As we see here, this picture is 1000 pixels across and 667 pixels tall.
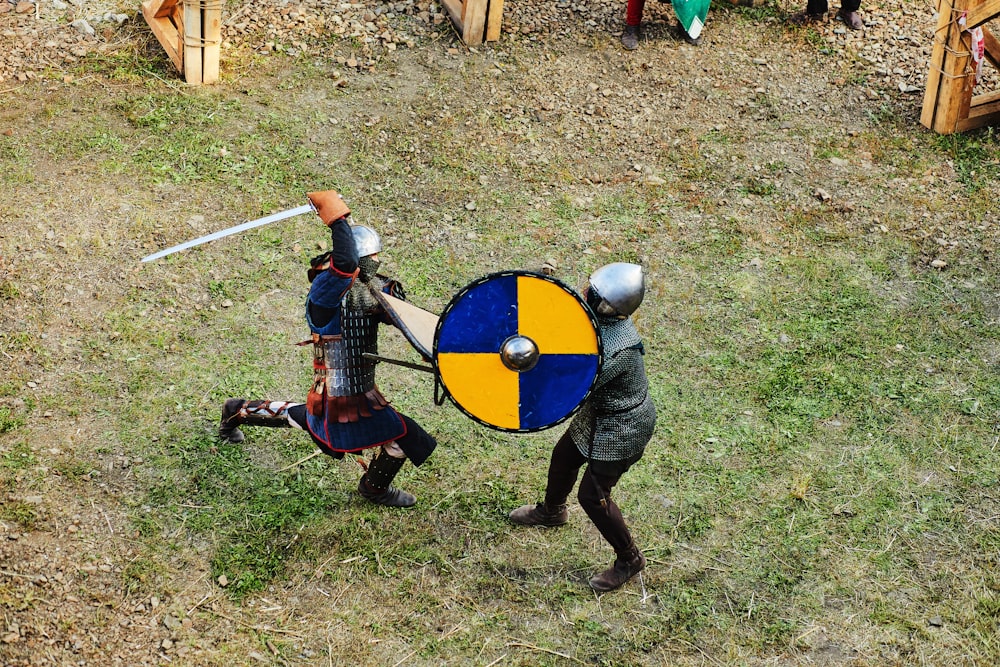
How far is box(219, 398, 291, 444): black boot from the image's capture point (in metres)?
4.46

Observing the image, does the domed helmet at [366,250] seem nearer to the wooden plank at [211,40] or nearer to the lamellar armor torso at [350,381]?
the lamellar armor torso at [350,381]

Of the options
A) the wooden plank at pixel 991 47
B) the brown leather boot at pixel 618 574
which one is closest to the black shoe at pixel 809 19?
the wooden plank at pixel 991 47

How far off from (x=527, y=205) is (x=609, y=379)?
2995mm

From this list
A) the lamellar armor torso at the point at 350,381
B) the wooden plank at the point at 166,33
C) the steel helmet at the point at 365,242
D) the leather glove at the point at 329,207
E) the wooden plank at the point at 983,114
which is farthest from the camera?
the wooden plank at the point at 983,114

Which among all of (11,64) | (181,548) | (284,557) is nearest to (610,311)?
(284,557)

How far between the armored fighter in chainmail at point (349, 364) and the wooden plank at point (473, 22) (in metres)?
3.95

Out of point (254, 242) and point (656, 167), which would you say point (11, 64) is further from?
point (656, 167)

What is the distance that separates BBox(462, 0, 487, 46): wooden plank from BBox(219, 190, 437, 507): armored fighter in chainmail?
13.0 ft

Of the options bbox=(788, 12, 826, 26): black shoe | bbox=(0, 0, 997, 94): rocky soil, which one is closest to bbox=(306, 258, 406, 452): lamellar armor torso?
bbox=(0, 0, 997, 94): rocky soil

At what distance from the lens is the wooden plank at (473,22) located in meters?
7.50

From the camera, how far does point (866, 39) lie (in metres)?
8.23

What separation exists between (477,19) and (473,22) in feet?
0.13

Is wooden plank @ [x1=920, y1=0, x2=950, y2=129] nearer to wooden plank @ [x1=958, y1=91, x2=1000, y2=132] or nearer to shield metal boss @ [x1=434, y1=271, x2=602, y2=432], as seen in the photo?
wooden plank @ [x1=958, y1=91, x2=1000, y2=132]

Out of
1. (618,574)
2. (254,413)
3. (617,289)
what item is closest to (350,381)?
(254,413)
